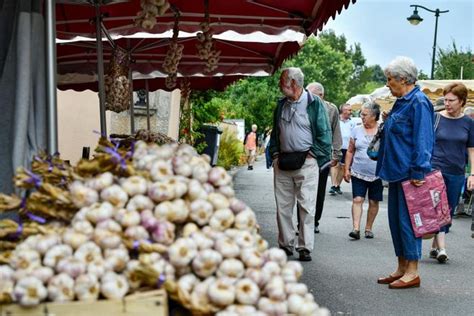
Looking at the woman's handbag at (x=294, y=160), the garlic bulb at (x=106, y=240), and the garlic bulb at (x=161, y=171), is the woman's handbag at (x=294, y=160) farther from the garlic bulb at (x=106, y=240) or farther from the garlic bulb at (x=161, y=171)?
the garlic bulb at (x=106, y=240)

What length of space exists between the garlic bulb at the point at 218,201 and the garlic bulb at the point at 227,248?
159mm

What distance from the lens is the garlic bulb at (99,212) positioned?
2492 millimetres

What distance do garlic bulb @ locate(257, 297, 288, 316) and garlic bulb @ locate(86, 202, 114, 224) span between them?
63 cm

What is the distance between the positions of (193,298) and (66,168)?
913 mm

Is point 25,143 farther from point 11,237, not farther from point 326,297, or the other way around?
point 326,297

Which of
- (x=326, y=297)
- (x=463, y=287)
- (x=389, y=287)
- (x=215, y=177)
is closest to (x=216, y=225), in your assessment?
(x=215, y=177)

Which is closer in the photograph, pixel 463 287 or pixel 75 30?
pixel 463 287

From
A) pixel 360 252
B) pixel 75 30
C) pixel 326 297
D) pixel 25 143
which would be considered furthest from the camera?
pixel 360 252

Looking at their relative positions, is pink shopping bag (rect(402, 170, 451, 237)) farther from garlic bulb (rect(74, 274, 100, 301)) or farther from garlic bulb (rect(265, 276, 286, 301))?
garlic bulb (rect(74, 274, 100, 301))

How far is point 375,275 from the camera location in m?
6.68

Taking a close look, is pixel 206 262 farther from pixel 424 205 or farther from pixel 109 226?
pixel 424 205

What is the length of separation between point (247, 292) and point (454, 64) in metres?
37.2

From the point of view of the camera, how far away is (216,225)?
8.48ft

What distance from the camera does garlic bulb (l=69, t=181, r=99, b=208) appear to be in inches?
101
